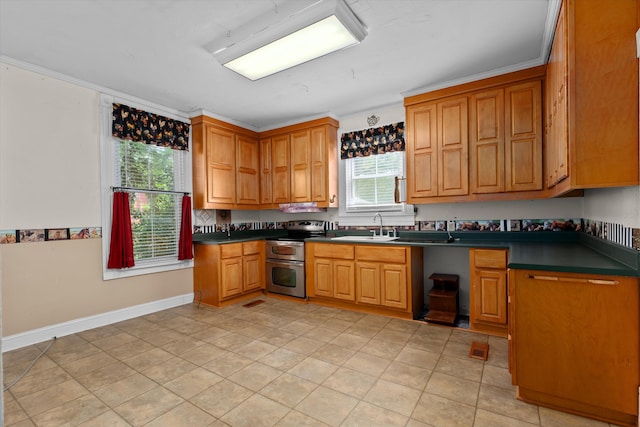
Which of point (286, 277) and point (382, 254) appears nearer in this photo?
point (382, 254)

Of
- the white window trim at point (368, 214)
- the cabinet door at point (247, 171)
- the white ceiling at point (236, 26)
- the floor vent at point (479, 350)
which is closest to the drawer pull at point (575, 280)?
the floor vent at point (479, 350)

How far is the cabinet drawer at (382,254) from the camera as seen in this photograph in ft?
11.6

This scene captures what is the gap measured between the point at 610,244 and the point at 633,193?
1.37 feet

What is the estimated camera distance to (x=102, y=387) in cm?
230

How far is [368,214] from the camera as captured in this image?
14.5ft

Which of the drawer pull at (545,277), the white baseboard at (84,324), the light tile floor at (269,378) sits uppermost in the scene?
the drawer pull at (545,277)

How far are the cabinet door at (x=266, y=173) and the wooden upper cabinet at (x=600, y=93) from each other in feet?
12.6

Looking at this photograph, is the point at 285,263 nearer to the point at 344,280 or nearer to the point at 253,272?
the point at 253,272

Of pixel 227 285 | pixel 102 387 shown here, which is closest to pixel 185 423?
pixel 102 387

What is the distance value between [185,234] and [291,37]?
9.40 ft

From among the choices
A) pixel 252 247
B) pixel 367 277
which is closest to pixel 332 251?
pixel 367 277

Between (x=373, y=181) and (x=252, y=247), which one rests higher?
(x=373, y=181)

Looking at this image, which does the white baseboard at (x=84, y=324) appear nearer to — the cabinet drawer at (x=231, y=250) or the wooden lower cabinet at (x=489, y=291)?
the cabinet drawer at (x=231, y=250)

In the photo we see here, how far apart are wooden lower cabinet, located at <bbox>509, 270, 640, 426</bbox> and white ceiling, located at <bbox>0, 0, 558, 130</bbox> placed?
75.7 inches
